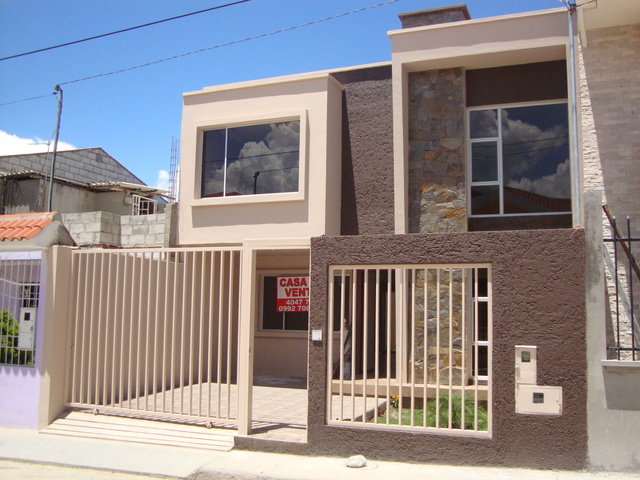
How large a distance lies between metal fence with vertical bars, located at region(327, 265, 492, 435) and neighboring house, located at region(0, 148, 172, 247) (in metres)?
5.83

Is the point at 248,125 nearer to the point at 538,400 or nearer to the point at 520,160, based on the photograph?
the point at 520,160

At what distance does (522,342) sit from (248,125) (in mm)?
8320

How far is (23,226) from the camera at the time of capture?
33.9 ft

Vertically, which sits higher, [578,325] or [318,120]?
[318,120]

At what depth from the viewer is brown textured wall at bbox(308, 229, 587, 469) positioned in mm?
6781

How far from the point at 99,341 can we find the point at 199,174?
5.09 meters

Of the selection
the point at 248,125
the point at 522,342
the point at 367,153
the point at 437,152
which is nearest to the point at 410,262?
the point at 522,342

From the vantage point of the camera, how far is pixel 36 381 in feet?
31.4

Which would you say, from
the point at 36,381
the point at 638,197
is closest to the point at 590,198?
the point at 638,197

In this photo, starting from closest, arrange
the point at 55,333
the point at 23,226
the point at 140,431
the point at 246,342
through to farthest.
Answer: the point at 246,342 < the point at 140,431 < the point at 55,333 < the point at 23,226

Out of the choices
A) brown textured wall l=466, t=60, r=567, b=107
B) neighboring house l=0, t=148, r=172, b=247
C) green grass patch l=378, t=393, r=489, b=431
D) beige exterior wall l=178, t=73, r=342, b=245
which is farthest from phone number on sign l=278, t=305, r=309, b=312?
green grass patch l=378, t=393, r=489, b=431

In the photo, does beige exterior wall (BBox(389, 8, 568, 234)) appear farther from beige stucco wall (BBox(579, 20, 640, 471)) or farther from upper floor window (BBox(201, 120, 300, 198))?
upper floor window (BBox(201, 120, 300, 198))

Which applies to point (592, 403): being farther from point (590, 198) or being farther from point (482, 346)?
point (482, 346)

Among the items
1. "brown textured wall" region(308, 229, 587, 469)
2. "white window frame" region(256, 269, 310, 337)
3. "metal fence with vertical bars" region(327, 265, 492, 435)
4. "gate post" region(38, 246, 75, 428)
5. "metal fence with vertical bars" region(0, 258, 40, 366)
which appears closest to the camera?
"brown textured wall" region(308, 229, 587, 469)
